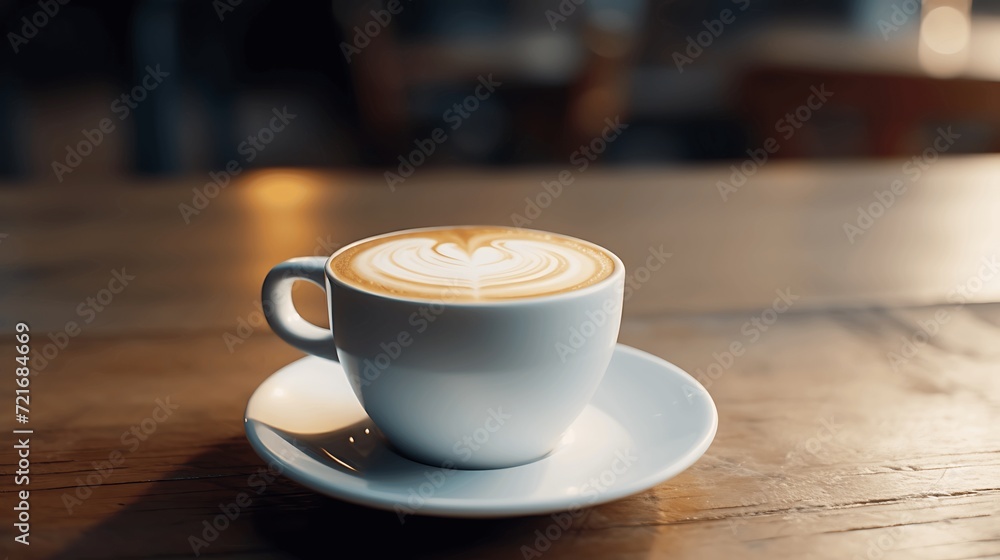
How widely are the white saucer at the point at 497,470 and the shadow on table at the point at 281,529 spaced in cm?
2

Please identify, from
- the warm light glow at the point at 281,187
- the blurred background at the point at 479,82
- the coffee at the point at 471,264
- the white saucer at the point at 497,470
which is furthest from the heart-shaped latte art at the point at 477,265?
the blurred background at the point at 479,82

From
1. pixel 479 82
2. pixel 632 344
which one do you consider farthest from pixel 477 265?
pixel 479 82

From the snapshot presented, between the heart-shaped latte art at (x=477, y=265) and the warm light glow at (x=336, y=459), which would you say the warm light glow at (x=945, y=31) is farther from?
the warm light glow at (x=336, y=459)

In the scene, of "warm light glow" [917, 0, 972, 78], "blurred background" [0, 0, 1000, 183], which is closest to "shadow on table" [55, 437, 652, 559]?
"blurred background" [0, 0, 1000, 183]

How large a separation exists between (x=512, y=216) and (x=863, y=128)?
2875 mm

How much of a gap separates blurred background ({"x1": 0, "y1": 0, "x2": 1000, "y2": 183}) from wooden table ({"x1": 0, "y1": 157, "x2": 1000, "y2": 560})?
87.5 inches

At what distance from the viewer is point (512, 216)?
1265 mm

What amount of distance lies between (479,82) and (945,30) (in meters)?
2.23

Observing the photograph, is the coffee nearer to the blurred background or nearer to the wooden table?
the wooden table

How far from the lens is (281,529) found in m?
0.48

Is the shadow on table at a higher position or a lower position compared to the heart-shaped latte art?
lower

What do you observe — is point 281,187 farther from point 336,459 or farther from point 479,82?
point 479,82

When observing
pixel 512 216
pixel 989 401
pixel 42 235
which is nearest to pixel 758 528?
pixel 989 401

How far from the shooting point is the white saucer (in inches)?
17.9
